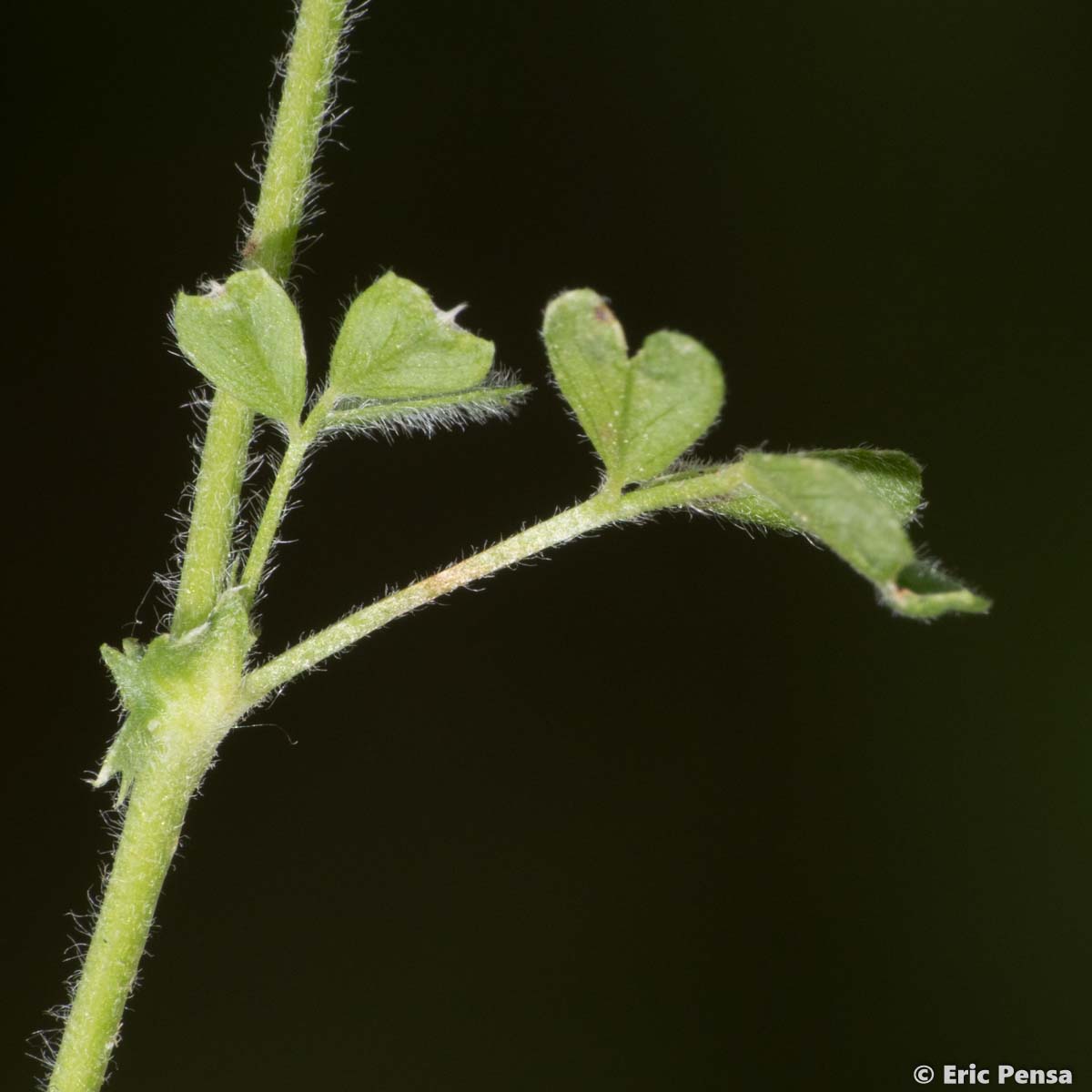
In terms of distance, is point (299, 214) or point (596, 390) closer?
point (596, 390)

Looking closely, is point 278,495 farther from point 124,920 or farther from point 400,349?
point 124,920

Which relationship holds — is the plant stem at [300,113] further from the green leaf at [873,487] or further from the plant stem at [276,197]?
the green leaf at [873,487]

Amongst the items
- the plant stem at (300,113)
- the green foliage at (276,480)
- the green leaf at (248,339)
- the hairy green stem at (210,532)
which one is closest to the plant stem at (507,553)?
the green foliage at (276,480)

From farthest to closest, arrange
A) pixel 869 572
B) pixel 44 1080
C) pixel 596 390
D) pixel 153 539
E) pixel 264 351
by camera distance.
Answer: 1. pixel 153 539
2. pixel 44 1080
3. pixel 264 351
4. pixel 596 390
5. pixel 869 572

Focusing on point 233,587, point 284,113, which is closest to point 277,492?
point 233,587

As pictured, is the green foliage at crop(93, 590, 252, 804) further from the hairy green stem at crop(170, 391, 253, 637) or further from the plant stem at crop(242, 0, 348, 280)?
the plant stem at crop(242, 0, 348, 280)

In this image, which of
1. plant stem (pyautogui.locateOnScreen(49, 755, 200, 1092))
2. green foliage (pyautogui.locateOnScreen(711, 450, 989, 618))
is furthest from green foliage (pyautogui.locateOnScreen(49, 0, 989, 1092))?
green foliage (pyautogui.locateOnScreen(711, 450, 989, 618))

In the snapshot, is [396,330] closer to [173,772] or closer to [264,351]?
[264,351]
